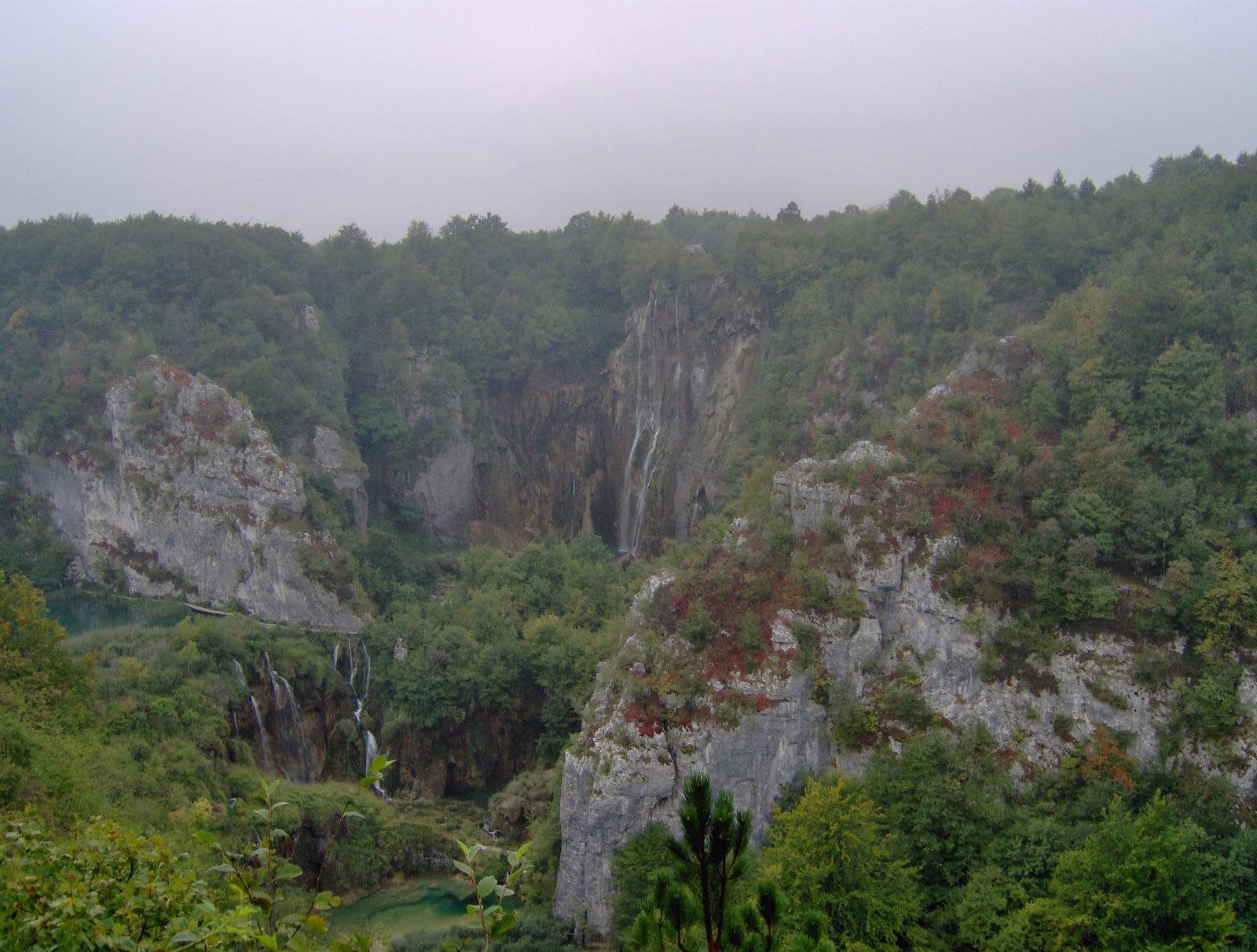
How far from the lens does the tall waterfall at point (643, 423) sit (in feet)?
174

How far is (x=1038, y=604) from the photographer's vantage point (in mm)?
22969

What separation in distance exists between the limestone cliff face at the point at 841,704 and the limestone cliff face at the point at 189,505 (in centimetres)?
2029

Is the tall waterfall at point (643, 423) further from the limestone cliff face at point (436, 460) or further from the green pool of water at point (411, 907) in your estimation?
the green pool of water at point (411, 907)

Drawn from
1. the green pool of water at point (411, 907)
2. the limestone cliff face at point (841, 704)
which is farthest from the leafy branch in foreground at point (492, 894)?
the green pool of water at point (411, 907)

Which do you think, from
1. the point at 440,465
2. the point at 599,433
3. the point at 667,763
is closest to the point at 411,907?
the point at 667,763

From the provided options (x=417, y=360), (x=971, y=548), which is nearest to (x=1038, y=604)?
(x=971, y=548)

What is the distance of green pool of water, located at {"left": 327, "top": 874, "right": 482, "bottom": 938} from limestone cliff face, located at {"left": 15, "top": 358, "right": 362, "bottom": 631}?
14909 mm

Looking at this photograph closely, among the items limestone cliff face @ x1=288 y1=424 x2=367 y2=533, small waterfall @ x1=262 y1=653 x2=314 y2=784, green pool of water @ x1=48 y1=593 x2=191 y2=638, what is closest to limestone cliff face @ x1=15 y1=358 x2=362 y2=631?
green pool of water @ x1=48 y1=593 x2=191 y2=638

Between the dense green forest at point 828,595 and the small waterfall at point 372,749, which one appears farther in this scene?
the small waterfall at point 372,749

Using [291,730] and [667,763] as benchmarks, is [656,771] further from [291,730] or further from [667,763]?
[291,730]

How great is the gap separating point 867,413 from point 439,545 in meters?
30.8

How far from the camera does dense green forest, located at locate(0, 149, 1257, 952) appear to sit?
16541mm

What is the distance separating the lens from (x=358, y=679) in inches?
1347

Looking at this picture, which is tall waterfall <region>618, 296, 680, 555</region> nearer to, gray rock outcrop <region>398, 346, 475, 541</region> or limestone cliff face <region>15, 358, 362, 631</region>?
gray rock outcrop <region>398, 346, 475, 541</region>
